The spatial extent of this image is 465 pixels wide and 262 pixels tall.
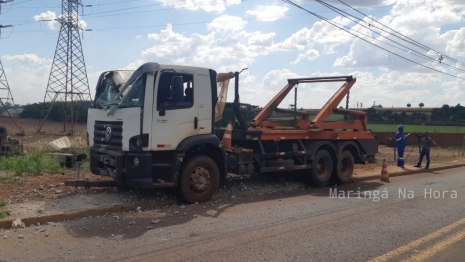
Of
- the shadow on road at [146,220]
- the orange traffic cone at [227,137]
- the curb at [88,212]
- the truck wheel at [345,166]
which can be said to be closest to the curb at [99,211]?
the curb at [88,212]

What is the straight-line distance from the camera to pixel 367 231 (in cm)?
783

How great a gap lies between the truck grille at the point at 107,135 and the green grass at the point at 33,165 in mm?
3225

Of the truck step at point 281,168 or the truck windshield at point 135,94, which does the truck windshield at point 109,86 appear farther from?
the truck step at point 281,168

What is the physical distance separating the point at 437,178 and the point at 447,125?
117 ft

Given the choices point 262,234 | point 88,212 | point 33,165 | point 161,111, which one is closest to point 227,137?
→ point 161,111

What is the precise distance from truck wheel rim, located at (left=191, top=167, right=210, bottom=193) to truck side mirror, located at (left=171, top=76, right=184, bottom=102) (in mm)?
1502

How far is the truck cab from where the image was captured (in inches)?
357

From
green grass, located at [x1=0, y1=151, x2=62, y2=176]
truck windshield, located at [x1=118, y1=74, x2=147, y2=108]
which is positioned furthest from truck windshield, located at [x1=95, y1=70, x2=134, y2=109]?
green grass, located at [x1=0, y1=151, x2=62, y2=176]

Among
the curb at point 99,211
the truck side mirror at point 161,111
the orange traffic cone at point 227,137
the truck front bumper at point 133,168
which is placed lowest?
the curb at point 99,211

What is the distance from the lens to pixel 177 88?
9227 mm

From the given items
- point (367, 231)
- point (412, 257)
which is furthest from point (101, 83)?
point (412, 257)

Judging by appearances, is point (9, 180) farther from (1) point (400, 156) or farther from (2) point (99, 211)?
(1) point (400, 156)

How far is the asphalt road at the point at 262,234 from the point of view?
6.39 m

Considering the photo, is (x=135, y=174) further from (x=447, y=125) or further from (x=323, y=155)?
(x=447, y=125)
